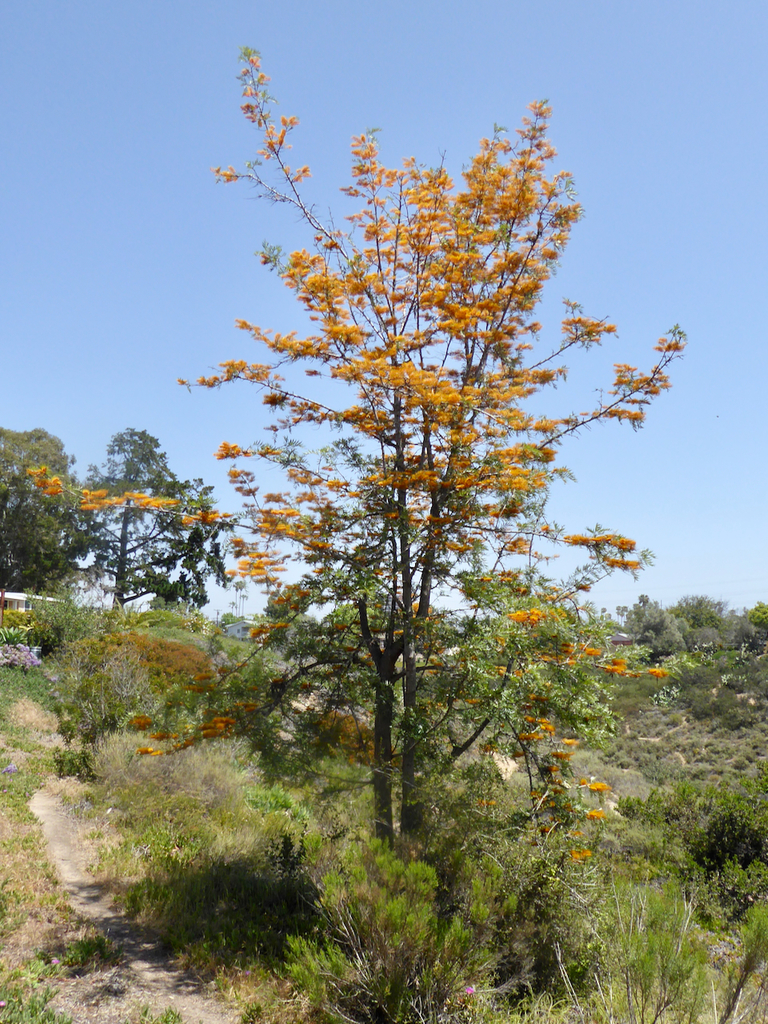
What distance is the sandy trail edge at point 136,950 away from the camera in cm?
443

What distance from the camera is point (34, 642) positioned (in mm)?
20688

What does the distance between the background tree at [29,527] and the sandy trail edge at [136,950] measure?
88.1 feet

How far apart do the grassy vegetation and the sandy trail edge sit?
0.44 feet

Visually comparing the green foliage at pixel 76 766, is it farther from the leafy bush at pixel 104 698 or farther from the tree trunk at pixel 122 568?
the tree trunk at pixel 122 568

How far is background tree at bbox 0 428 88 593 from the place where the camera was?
32.2 m

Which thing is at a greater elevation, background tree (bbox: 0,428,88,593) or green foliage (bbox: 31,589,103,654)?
background tree (bbox: 0,428,88,593)

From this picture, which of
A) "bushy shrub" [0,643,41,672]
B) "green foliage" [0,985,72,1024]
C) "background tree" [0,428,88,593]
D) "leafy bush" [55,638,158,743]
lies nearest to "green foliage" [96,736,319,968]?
"leafy bush" [55,638,158,743]

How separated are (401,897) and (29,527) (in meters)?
33.0

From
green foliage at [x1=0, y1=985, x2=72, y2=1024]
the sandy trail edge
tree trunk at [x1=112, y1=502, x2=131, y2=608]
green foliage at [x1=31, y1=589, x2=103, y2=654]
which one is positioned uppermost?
tree trunk at [x1=112, y1=502, x2=131, y2=608]

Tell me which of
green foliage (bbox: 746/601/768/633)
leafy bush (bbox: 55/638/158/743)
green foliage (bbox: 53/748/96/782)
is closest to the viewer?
green foliage (bbox: 53/748/96/782)

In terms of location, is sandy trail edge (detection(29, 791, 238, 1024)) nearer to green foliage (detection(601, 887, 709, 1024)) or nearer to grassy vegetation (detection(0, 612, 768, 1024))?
grassy vegetation (detection(0, 612, 768, 1024))

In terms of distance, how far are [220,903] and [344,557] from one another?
3.21m

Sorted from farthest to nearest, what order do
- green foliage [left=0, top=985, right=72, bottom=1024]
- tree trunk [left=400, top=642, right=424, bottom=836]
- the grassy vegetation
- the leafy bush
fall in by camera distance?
the leafy bush, tree trunk [left=400, top=642, right=424, bottom=836], the grassy vegetation, green foliage [left=0, top=985, right=72, bottom=1024]

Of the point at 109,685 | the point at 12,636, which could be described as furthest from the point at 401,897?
the point at 12,636
